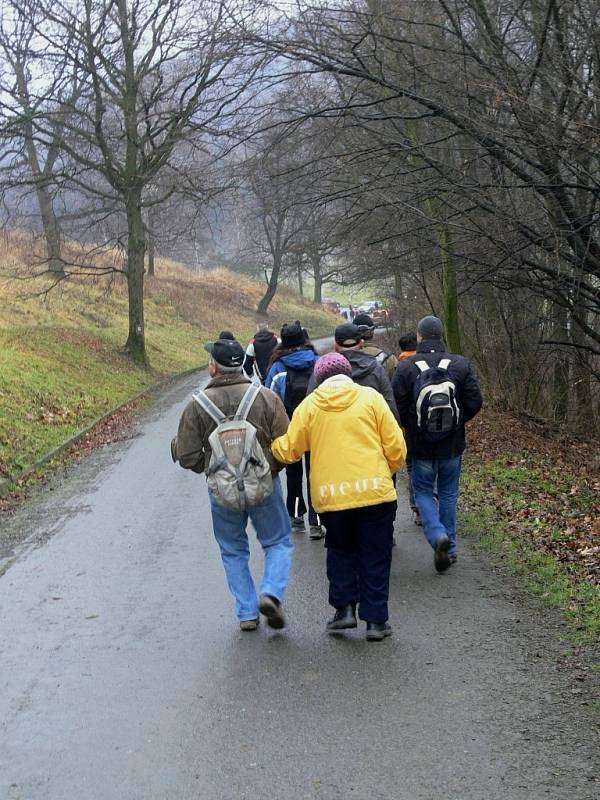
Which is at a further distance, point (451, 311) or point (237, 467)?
point (451, 311)

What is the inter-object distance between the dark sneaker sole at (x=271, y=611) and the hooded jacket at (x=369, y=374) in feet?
6.08

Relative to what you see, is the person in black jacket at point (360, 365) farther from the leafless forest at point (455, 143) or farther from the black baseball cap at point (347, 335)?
the leafless forest at point (455, 143)

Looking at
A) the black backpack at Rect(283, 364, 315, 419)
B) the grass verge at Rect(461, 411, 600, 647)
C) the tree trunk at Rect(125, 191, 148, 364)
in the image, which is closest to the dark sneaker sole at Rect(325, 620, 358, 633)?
the grass verge at Rect(461, 411, 600, 647)

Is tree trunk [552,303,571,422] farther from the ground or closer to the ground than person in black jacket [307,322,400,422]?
closer to the ground

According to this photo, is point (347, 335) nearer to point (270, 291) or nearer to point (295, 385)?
point (295, 385)

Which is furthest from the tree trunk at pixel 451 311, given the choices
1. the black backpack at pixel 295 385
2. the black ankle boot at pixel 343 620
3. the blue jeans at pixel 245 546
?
the black ankle boot at pixel 343 620

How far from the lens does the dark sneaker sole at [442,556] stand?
721 centimetres

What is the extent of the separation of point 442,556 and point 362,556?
1.56m

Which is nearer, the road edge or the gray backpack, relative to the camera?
the gray backpack

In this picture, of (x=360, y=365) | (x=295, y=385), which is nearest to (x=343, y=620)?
(x=360, y=365)

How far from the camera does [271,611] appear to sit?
19.3 feet

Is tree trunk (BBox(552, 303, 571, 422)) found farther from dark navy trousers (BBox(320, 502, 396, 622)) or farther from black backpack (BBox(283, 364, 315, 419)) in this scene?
dark navy trousers (BBox(320, 502, 396, 622))

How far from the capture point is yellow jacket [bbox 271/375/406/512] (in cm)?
578

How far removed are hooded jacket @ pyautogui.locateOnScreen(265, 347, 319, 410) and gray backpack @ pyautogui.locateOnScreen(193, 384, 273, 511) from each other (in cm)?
291
